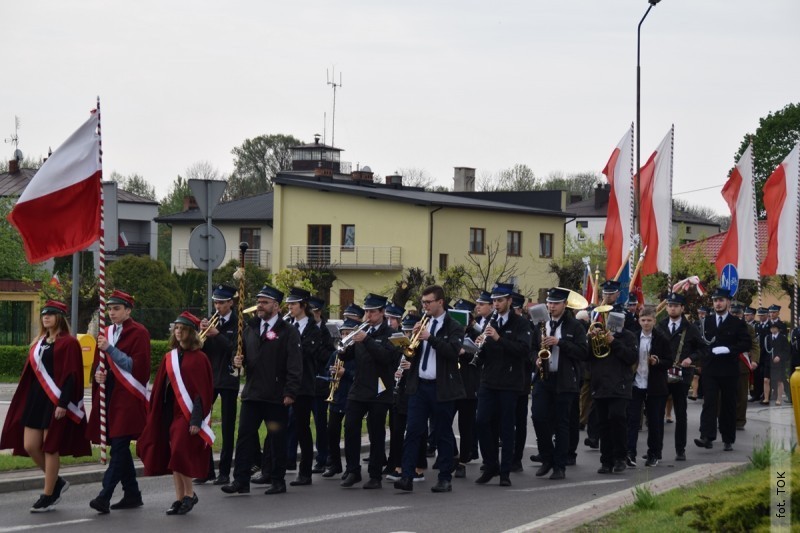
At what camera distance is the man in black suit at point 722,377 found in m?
16.8

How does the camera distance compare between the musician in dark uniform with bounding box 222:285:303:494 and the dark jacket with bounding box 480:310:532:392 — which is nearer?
the musician in dark uniform with bounding box 222:285:303:494

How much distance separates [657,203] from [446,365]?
9.37 meters

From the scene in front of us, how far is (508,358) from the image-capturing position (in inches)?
528

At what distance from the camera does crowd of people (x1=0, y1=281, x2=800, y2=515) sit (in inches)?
445

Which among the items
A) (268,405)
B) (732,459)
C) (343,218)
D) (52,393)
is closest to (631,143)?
(732,459)

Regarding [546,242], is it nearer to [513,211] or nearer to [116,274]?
[513,211]

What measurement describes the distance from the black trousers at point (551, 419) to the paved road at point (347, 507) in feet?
1.00

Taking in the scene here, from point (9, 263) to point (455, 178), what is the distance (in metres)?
33.4

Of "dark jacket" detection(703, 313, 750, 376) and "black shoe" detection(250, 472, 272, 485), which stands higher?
"dark jacket" detection(703, 313, 750, 376)

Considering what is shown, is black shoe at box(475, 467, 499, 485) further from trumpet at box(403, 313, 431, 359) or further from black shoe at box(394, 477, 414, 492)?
trumpet at box(403, 313, 431, 359)

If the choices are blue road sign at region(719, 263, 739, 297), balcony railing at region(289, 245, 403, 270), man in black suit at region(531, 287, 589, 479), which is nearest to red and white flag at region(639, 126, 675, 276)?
blue road sign at region(719, 263, 739, 297)

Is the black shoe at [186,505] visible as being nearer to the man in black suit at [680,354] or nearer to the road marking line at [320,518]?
the road marking line at [320,518]

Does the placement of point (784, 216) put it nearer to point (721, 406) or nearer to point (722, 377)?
point (722, 377)

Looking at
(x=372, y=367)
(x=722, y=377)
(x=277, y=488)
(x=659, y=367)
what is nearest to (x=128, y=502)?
(x=277, y=488)
